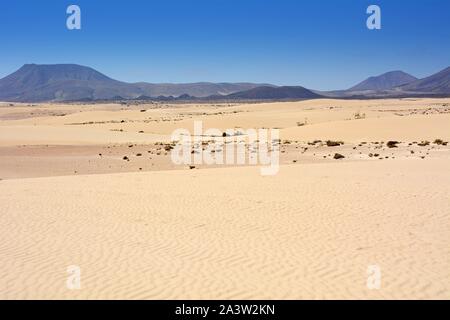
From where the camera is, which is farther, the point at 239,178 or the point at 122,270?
the point at 239,178

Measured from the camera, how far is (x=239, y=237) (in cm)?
943

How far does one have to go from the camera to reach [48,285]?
6.92m

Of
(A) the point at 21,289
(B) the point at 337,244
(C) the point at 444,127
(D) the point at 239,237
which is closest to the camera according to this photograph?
(A) the point at 21,289

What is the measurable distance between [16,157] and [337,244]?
24553 mm

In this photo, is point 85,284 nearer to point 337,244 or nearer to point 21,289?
point 21,289

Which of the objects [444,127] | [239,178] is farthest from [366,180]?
[444,127]
